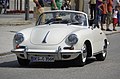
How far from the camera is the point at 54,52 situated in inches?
454

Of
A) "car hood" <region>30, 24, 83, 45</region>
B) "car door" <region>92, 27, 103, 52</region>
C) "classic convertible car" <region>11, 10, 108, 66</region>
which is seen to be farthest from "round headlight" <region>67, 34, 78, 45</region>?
"car door" <region>92, 27, 103, 52</region>

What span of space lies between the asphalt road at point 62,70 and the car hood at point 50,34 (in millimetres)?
663

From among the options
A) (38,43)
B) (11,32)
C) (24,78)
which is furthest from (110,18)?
(24,78)

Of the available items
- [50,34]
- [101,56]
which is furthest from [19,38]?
[101,56]

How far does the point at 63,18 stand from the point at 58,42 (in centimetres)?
161

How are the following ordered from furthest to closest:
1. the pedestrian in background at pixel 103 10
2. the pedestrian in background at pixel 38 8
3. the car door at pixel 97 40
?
the pedestrian in background at pixel 103 10, the pedestrian in background at pixel 38 8, the car door at pixel 97 40

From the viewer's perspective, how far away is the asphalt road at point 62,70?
10.5 meters

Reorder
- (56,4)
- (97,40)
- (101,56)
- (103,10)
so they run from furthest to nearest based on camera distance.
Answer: (103,10) < (56,4) < (101,56) < (97,40)

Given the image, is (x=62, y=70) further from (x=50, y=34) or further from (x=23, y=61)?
(x=23, y=61)

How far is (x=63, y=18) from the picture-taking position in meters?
13.2

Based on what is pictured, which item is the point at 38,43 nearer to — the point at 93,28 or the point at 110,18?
the point at 93,28

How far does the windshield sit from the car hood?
2.04 ft

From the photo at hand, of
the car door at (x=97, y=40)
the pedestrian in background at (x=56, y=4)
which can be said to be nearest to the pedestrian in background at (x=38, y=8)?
the pedestrian in background at (x=56, y=4)

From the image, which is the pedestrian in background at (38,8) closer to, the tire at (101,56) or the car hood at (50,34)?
the tire at (101,56)
